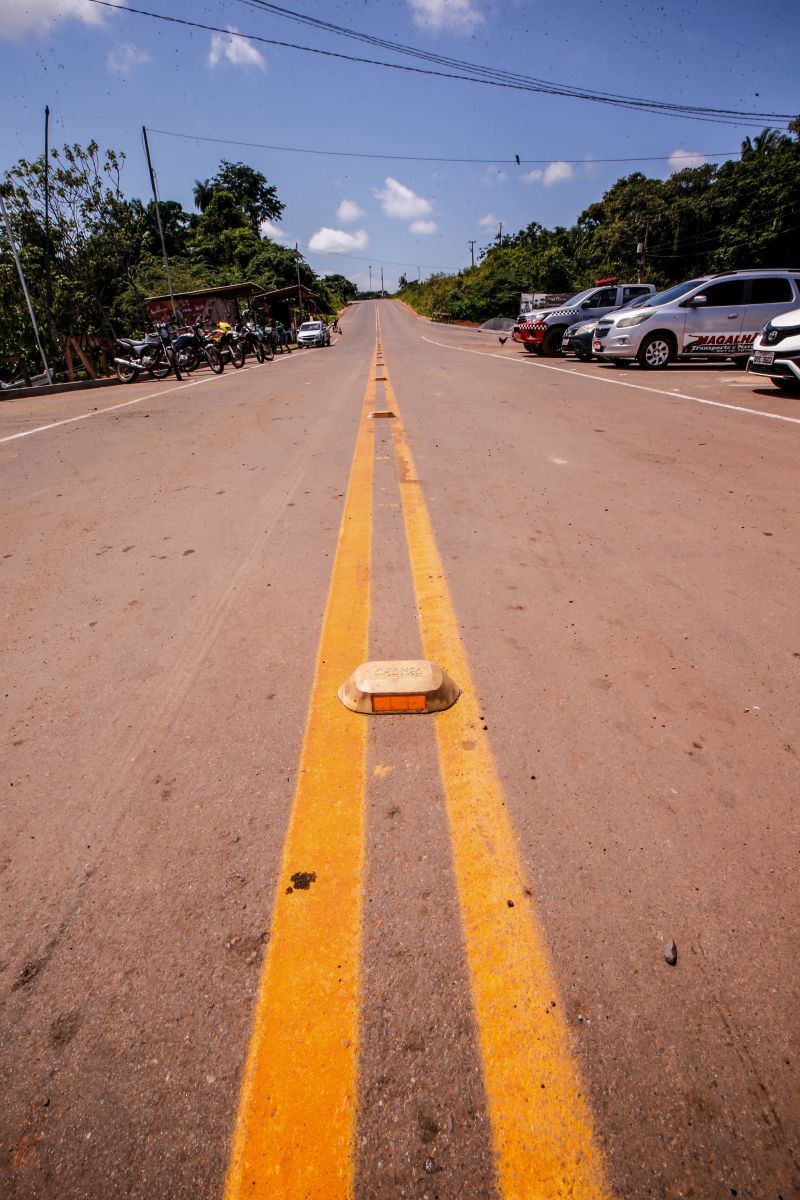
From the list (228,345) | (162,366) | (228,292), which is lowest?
(162,366)

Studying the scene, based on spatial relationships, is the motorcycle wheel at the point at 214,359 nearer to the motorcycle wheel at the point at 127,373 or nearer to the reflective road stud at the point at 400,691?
the motorcycle wheel at the point at 127,373

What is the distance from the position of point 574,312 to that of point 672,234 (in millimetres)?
37407

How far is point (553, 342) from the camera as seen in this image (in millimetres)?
17984

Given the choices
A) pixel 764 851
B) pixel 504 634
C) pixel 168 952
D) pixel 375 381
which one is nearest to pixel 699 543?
pixel 504 634

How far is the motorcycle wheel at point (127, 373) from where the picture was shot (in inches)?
618

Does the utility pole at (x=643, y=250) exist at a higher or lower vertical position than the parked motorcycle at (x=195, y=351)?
higher

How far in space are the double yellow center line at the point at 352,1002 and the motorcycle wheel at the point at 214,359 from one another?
650 inches

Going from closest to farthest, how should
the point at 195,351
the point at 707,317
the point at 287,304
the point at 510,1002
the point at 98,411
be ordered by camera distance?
1. the point at 510,1002
2. the point at 98,411
3. the point at 707,317
4. the point at 195,351
5. the point at 287,304

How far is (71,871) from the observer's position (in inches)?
58.9

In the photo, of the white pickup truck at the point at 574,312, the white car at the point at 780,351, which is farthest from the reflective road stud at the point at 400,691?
the white pickup truck at the point at 574,312

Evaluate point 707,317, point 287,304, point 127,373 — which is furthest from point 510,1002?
point 287,304

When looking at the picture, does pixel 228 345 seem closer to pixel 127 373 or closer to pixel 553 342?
pixel 127 373

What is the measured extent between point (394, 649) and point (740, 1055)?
156cm

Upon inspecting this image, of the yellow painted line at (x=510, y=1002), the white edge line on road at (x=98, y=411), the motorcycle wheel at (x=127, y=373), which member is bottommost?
the yellow painted line at (x=510, y=1002)
